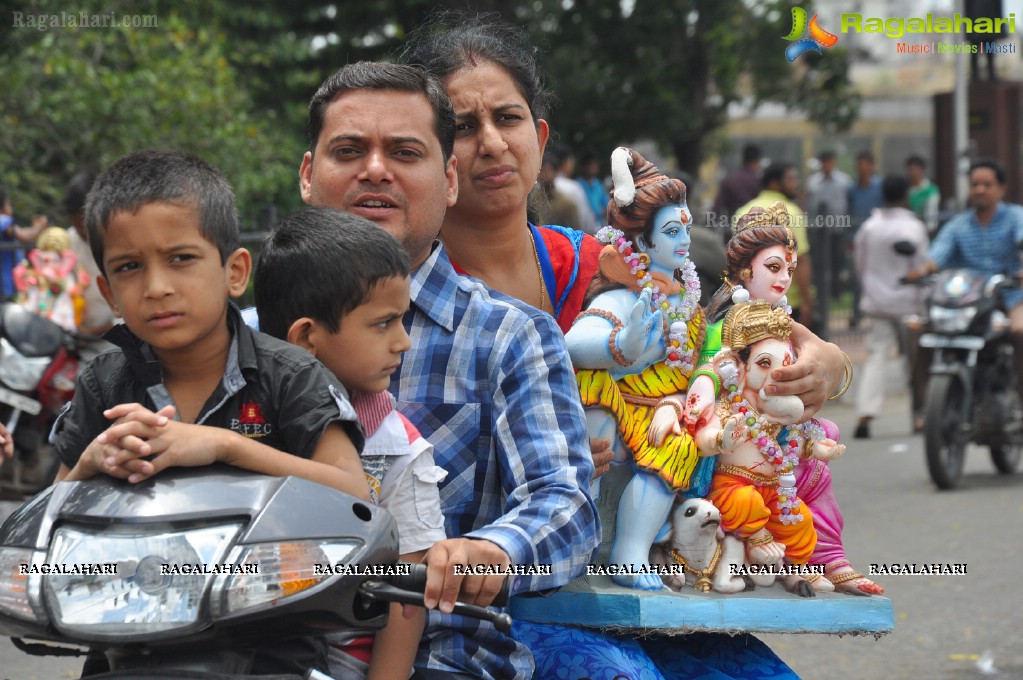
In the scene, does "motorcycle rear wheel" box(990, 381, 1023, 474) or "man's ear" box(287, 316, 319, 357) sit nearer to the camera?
"man's ear" box(287, 316, 319, 357)

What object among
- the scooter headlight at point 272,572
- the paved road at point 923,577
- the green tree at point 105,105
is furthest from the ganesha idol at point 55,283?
the scooter headlight at point 272,572

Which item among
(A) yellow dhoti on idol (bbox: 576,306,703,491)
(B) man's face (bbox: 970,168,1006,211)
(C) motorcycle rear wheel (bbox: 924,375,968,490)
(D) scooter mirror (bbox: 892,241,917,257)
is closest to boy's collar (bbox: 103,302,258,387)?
(A) yellow dhoti on idol (bbox: 576,306,703,491)

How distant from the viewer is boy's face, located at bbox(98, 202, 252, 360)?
6.34 feet

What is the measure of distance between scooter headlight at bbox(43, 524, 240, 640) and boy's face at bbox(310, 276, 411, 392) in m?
0.46

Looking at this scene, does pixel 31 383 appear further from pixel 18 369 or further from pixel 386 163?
pixel 386 163

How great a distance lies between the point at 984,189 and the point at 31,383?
622 cm

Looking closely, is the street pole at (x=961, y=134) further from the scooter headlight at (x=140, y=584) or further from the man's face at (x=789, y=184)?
the scooter headlight at (x=140, y=584)

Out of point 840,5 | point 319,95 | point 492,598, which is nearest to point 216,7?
point 840,5

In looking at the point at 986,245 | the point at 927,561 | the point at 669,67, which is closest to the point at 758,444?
the point at 927,561

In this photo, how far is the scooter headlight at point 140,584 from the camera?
168cm

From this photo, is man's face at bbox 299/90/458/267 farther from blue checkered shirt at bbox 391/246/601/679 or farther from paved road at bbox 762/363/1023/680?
paved road at bbox 762/363/1023/680

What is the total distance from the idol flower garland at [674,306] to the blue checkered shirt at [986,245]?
6.89m

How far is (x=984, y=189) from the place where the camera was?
934 cm

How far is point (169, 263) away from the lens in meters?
1.95
